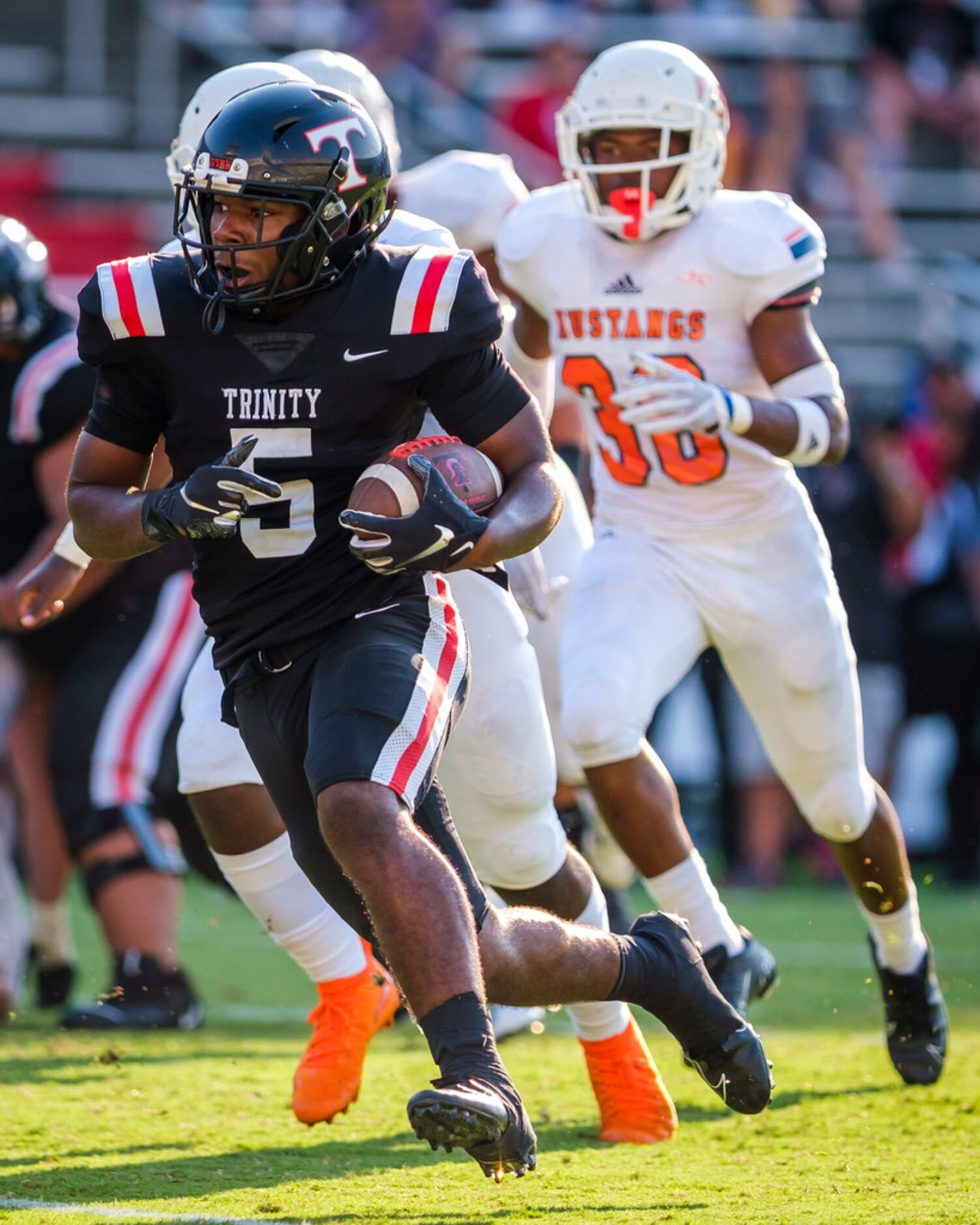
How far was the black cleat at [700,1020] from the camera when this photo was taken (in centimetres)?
346

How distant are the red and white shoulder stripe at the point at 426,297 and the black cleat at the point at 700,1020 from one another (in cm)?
110

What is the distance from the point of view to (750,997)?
4.33m

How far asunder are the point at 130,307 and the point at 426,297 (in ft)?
1.61

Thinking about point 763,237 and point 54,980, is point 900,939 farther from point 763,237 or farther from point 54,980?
point 54,980

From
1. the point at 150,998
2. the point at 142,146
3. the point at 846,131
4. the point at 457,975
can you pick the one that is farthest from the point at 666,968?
the point at 142,146

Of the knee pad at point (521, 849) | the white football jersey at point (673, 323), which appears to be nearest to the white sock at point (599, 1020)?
the knee pad at point (521, 849)

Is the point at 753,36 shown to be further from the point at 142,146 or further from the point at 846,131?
the point at 142,146

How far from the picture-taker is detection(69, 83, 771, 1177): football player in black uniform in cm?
324

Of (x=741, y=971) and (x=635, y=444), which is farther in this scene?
(x=635, y=444)

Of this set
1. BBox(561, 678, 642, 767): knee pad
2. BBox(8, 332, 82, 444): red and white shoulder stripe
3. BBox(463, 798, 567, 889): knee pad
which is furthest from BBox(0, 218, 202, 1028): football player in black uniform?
BBox(463, 798, 567, 889): knee pad

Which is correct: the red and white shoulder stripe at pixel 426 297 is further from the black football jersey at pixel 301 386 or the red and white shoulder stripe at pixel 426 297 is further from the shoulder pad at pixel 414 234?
the shoulder pad at pixel 414 234

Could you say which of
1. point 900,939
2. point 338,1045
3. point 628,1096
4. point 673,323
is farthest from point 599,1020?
point 673,323

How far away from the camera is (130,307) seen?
3.35 meters

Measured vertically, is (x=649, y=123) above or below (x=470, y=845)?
above
